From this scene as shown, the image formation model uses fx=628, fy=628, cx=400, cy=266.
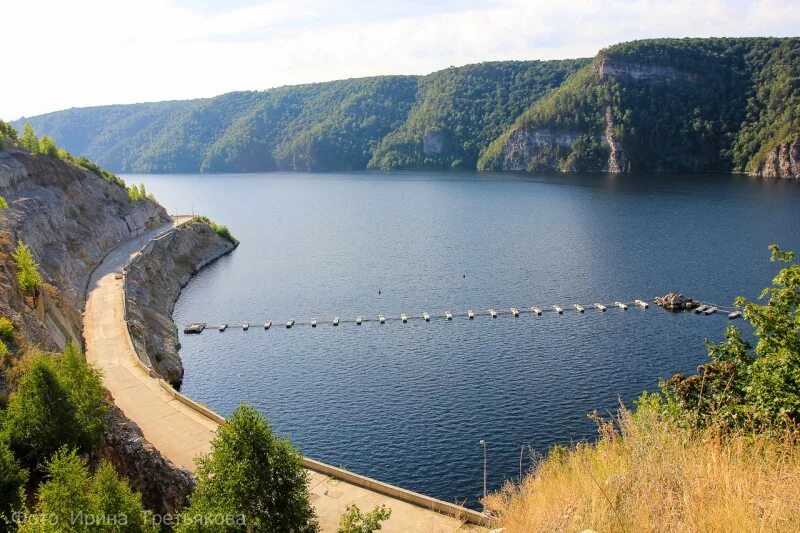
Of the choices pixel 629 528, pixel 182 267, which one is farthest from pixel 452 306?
pixel 629 528

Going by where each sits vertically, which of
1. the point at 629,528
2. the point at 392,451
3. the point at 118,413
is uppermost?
the point at 629,528

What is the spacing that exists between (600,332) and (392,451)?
3170cm

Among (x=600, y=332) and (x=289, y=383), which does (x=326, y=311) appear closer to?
(x=289, y=383)

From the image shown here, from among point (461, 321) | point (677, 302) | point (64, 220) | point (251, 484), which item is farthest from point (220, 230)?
point (251, 484)

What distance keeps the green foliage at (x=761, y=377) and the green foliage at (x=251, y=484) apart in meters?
13.1

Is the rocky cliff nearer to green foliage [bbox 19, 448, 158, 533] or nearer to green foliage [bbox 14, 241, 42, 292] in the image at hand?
green foliage [bbox 14, 241, 42, 292]

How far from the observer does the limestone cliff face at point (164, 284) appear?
189 feet

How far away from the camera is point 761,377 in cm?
2098

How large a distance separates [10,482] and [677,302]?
224ft

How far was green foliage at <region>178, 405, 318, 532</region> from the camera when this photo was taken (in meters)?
20.4

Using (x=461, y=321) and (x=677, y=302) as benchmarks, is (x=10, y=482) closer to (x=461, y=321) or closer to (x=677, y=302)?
(x=461, y=321)

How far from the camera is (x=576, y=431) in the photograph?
43531 mm

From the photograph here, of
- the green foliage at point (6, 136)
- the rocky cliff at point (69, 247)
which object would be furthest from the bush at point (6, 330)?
the green foliage at point (6, 136)

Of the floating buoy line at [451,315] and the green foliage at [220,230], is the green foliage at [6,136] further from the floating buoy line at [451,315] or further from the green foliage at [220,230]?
the green foliage at [220,230]
